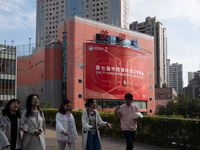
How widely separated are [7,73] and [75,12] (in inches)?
2363

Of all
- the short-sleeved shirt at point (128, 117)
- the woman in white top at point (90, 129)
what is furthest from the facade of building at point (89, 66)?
the woman in white top at point (90, 129)

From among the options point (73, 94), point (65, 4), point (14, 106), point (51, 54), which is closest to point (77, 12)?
point (65, 4)

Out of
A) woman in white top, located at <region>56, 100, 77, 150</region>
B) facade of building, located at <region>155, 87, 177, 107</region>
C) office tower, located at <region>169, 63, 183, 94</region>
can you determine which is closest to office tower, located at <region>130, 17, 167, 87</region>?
facade of building, located at <region>155, 87, 177, 107</region>

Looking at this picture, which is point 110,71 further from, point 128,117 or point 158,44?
point 158,44

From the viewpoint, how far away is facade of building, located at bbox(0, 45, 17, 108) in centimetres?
4462

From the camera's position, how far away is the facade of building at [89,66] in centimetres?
4616

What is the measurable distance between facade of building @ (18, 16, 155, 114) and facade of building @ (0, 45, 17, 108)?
5849mm

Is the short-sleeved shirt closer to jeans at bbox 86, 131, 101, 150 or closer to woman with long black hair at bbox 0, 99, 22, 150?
jeans at bbox 86, 131, 101, 150

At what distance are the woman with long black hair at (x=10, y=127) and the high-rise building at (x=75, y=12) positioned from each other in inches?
3079

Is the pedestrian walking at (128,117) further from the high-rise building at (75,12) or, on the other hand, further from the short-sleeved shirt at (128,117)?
the high-rise building at (75,12)

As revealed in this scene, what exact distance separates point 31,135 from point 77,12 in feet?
322

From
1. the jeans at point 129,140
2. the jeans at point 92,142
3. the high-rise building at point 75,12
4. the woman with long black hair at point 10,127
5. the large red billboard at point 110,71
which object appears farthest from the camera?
the high-rise building at point 75,12

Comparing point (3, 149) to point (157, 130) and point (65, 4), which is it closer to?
point (157, 130)

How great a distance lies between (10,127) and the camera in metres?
5.14
